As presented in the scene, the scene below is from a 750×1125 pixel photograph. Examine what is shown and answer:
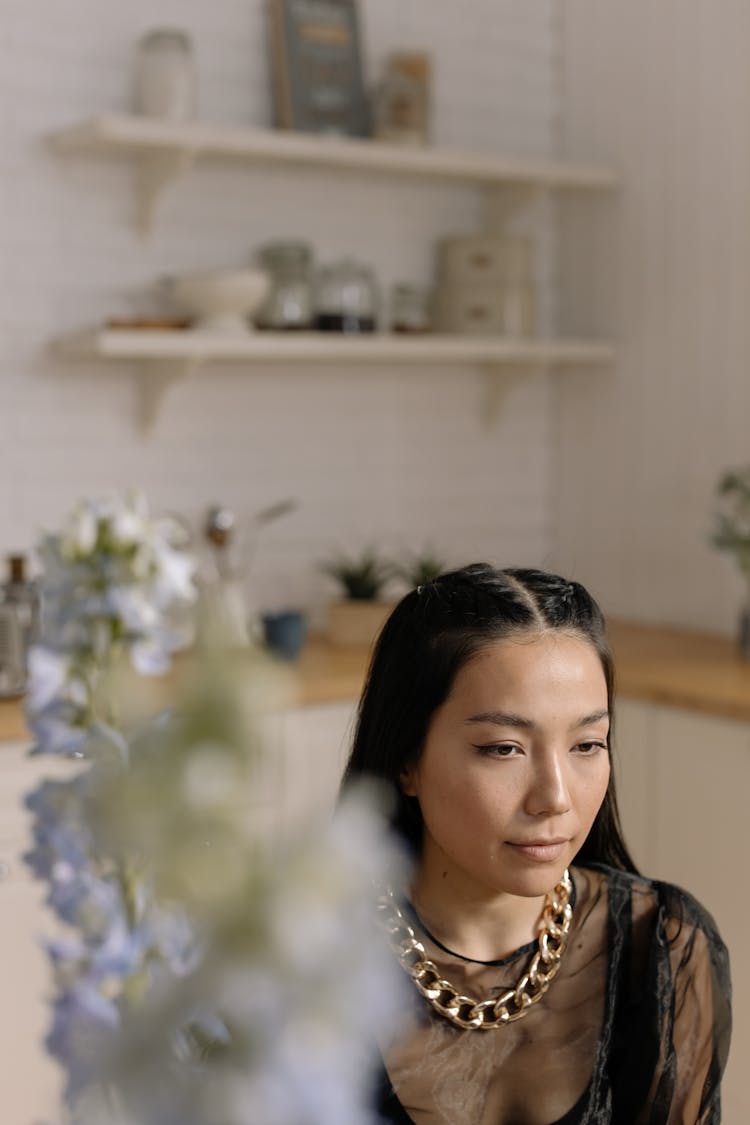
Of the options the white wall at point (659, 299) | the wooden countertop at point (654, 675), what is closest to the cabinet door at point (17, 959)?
the wooden countertop at point (654, 675)

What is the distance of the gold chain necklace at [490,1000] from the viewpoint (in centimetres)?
131

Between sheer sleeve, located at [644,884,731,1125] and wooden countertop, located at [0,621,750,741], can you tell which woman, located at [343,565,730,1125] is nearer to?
sheer sleeve, located at [644,884,731,1125]

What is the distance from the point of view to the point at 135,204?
11.3 feet

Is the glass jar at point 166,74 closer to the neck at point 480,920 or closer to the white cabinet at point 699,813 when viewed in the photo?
the white cabinet at point 699,813

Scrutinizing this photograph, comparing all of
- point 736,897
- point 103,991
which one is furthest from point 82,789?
point 736,897

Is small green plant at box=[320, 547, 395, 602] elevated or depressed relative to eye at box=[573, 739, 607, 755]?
depressed

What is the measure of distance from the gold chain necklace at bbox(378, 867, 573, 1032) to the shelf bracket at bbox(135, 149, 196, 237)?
7.41 feet

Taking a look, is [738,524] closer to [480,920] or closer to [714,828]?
[714,828]

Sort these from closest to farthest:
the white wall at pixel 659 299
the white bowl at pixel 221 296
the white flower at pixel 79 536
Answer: the white flower at pixel 79 536, the white bowl at pixel 221 296, the white wall at pixel 659 299

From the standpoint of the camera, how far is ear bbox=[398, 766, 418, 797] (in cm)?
141

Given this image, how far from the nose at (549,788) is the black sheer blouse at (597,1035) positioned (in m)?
0.19

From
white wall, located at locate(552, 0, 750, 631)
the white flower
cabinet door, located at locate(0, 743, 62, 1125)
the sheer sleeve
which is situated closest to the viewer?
the white flower

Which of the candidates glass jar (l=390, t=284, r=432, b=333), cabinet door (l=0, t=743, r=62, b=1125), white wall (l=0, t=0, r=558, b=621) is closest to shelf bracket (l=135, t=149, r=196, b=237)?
white wall (l=0, t=0, r=558, b=621)

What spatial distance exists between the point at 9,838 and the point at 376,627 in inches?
41.5
